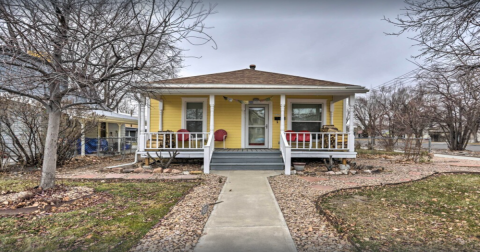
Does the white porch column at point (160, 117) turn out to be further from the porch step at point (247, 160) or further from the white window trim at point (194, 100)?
the porch step at point (247, 160)

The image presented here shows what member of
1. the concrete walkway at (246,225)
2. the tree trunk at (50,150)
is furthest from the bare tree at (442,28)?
the tree trunk at (50,150)

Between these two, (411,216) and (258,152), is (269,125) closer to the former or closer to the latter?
(258,152)

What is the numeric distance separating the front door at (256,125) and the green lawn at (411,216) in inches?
196

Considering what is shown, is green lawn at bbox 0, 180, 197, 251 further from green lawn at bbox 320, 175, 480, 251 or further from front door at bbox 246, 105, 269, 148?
front door at bbox 246, 105, 269, 148

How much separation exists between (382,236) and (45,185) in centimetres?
547

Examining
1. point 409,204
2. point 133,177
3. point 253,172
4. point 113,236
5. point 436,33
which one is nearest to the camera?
point 113,236

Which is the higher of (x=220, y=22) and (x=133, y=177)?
(x=220, y=22)

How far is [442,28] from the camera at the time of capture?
138 inches

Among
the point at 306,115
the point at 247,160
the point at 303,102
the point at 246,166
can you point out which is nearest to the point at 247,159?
the point at 247,160

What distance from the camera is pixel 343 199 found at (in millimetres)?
4590

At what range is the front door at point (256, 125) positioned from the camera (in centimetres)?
975

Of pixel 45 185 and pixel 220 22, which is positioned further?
pixel 45 185

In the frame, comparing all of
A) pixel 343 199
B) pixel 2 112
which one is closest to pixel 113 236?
pixel 343 199

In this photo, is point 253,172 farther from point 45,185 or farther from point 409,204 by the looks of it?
point 45,185
